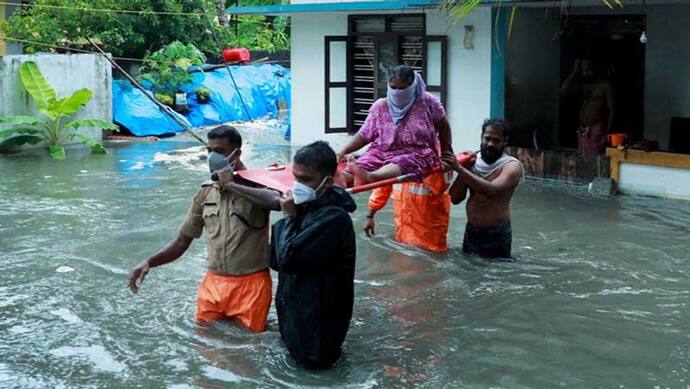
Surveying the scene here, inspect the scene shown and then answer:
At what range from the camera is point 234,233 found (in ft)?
19.7

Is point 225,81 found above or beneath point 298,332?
above

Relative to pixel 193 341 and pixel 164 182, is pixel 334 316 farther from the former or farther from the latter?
pixel 164 182

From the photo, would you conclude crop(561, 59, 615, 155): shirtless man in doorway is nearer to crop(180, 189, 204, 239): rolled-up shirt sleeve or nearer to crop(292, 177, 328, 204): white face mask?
crop(180, 189, 204, 239): rolled-up shirt sleeve

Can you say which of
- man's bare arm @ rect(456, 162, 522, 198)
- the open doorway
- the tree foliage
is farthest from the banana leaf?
man's bare arm @ rect(456, 162, 522, 198)

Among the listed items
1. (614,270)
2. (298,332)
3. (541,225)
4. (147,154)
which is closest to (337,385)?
(298,332)

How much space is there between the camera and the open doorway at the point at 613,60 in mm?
14727

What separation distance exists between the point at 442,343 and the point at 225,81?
16.5 meters

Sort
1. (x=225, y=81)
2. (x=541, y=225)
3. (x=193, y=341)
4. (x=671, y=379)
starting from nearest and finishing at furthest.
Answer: (x=671, y=379), (x=193, y=341), (x=541, y=225), (x=225, y=81)

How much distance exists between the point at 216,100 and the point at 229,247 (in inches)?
629

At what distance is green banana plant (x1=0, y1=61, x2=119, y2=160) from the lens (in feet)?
54.4

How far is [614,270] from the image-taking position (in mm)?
8734

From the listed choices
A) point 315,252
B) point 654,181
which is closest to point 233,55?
point 654,181

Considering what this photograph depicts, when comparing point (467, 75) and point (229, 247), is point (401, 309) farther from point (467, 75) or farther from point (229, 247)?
point (467, 75)

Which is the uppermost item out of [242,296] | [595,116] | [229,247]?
Answer: [595,116]
